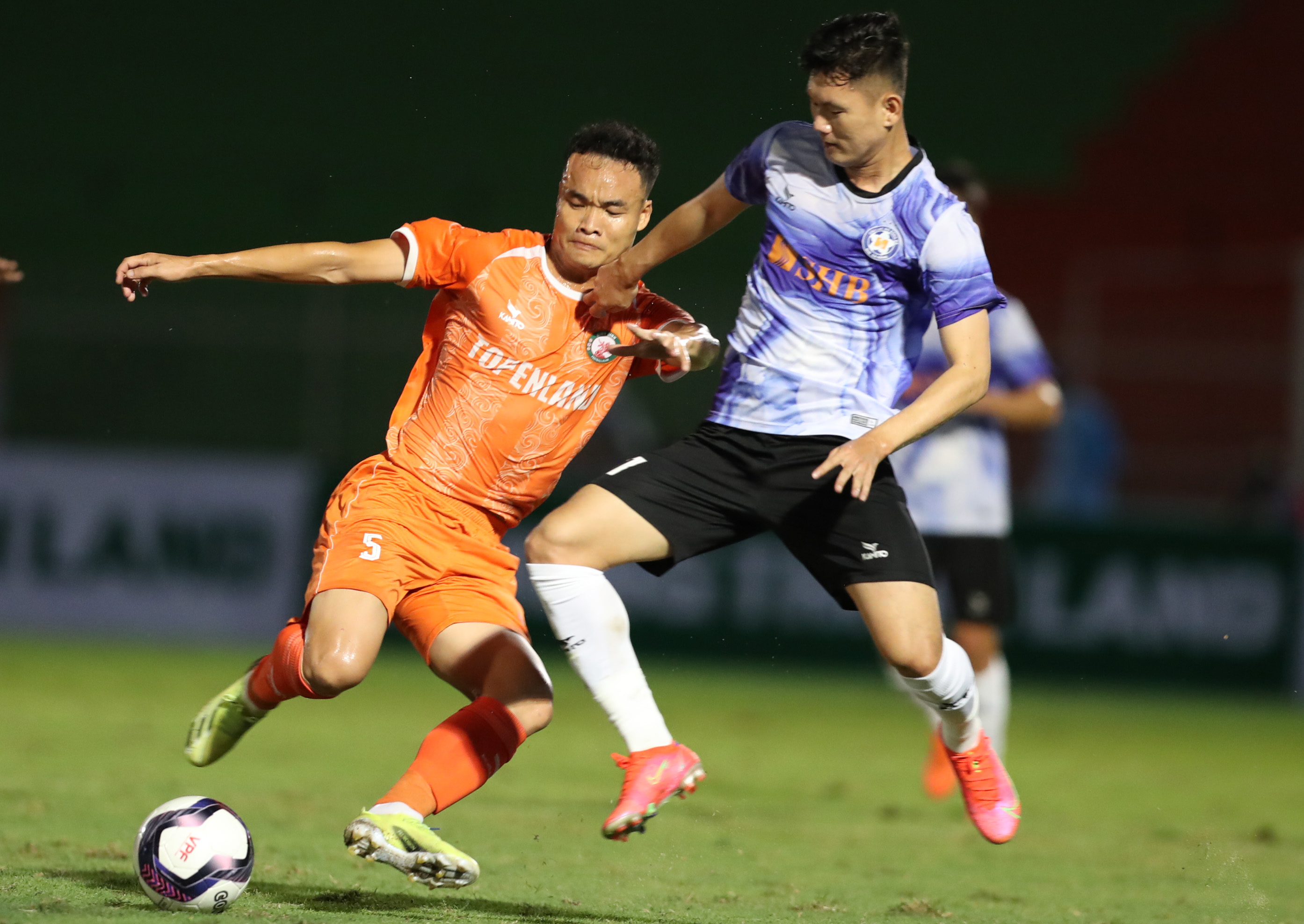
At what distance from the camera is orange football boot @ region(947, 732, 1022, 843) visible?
5320mm

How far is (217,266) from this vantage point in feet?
15.8

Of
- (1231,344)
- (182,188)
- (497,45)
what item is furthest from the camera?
(497,45)

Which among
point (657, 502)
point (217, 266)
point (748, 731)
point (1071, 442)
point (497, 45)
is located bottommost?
point (748, 731)

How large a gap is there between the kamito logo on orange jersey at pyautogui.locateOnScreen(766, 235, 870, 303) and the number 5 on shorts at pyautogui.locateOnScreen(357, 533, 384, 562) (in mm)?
1434

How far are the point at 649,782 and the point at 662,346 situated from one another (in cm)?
123

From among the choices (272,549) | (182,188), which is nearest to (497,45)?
(182,188)

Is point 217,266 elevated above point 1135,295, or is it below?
above

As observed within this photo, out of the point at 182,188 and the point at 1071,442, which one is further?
the point at 182,188

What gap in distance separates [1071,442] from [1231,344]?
191 inches

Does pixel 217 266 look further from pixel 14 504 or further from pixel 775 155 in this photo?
pixel 14 504

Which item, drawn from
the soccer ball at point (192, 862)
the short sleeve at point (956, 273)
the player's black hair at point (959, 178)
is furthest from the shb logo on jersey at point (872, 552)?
the player's black hair at point (959, 178)

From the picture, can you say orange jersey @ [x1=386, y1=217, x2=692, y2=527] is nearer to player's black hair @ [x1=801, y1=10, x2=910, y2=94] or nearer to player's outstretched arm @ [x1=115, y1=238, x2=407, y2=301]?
player's outstretched arm @ [x1=115, y1=238, x2=407, y2=301]

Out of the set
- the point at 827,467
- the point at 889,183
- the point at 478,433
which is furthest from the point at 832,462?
the point at 478,433

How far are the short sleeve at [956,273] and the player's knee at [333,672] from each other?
1900 millimetres
